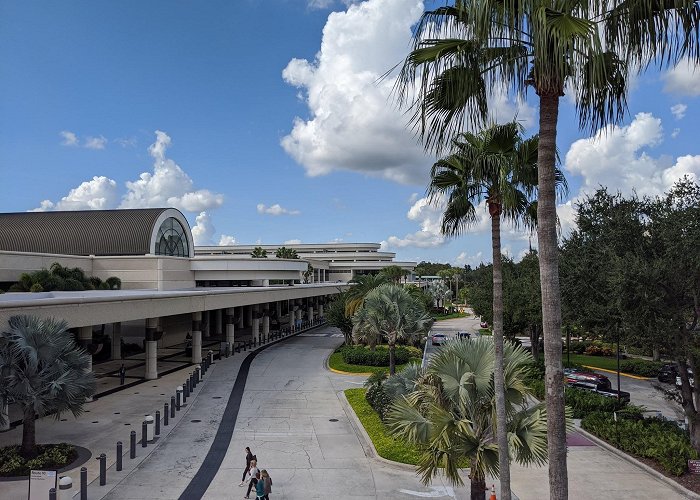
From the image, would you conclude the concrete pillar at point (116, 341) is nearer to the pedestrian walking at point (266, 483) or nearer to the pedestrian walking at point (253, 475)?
the pedestrian walking at point (253, 475)

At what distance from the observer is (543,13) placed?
526 centimetres

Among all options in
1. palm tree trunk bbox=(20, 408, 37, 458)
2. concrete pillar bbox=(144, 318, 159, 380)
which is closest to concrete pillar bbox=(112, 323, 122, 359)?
concrete pillar bbox=(144, 318, 159, 380)

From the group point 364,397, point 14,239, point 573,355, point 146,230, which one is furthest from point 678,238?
point 14,239

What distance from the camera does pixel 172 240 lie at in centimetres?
5488

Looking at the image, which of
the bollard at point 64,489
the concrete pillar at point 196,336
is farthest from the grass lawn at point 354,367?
the bollard at point 64,489

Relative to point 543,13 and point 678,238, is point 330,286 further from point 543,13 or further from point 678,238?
point 543,13

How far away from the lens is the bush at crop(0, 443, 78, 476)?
47.5ft

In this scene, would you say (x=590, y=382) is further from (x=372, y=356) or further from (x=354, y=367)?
(x=354, y=367)

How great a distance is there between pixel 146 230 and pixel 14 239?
1452 cm

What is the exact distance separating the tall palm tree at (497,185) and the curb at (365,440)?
7084 mm

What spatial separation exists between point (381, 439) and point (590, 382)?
15.1 metres

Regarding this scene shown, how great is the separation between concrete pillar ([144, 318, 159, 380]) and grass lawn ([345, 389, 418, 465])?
13050 millimetres

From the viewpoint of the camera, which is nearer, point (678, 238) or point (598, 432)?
point (678, 238)

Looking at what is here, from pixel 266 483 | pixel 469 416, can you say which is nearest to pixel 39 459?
pixel 266 483
